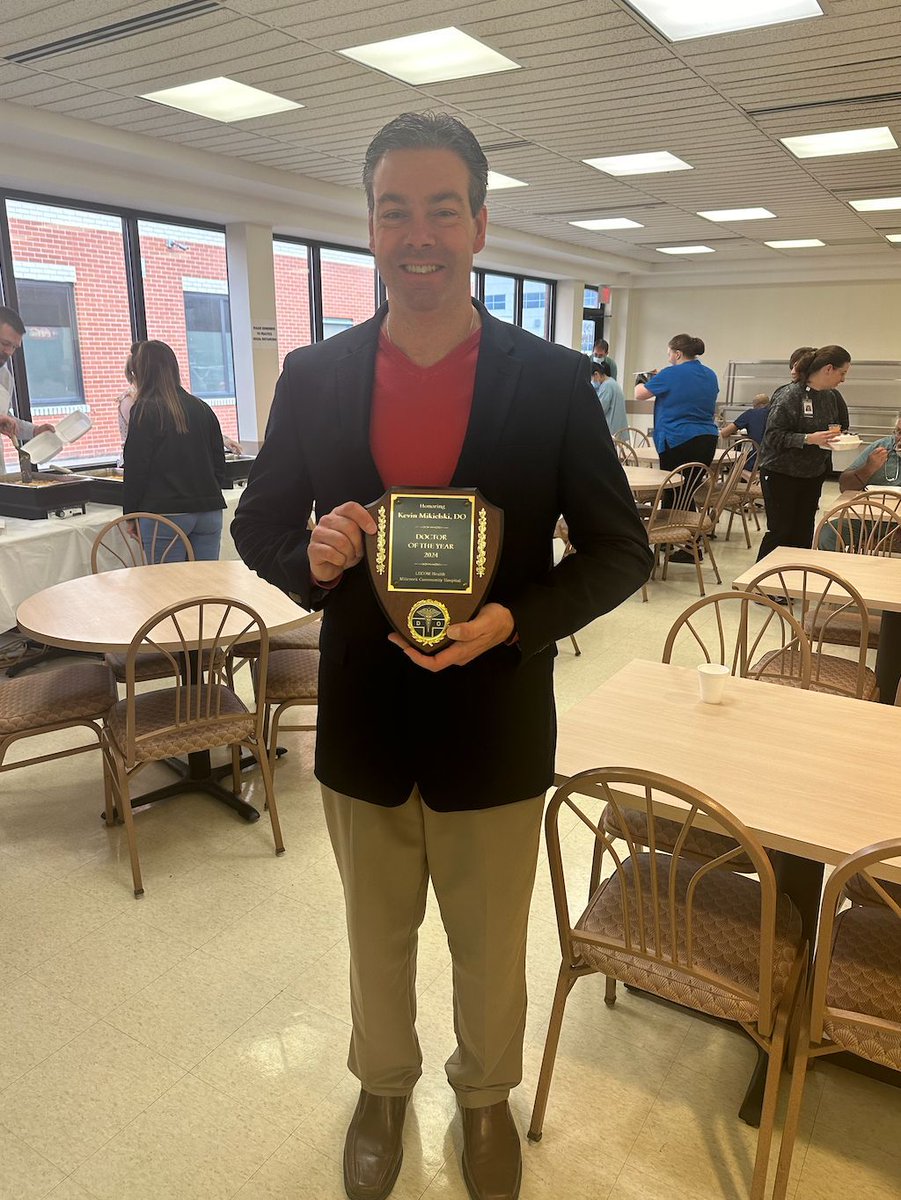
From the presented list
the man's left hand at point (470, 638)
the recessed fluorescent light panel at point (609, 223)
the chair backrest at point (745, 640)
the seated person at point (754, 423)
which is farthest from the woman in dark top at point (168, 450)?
the seated person at point (754, 423)

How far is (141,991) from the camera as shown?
1.98 m

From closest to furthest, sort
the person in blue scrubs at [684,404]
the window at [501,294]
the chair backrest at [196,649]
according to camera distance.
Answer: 1. the chair backrest at [196,649]
2. the person in blue scrubs at [684,404]
3. the window at [501,294]

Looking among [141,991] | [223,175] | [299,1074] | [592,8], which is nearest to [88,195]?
[223,175]

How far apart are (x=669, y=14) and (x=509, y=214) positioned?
14.7ft

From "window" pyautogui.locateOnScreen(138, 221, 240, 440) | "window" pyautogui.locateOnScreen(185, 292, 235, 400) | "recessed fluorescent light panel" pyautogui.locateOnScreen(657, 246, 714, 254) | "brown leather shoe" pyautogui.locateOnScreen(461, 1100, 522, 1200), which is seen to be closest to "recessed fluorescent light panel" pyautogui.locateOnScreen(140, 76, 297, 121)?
"window" pyautogui.locateOnScreen(138, 221, 240, 440)

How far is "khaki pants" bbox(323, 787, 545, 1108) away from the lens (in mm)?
1311

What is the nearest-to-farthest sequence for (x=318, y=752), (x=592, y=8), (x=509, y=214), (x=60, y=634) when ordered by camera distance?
(x=318, y=752), (x=60, y=634), (x=592, y=8), (x=509, y=214)

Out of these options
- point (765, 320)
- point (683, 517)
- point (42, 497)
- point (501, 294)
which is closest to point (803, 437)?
point (683, 517)

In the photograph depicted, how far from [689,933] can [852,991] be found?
0.29m

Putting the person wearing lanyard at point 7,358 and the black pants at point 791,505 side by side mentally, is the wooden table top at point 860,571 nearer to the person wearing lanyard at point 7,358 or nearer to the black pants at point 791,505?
the black pants at point 791,505

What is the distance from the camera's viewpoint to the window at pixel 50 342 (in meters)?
5.25

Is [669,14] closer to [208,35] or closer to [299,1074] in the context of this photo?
[208,35]

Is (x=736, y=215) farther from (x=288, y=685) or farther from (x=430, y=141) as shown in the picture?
(x=430, y=141)

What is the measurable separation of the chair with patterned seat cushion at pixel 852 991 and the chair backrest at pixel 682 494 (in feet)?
12.8
